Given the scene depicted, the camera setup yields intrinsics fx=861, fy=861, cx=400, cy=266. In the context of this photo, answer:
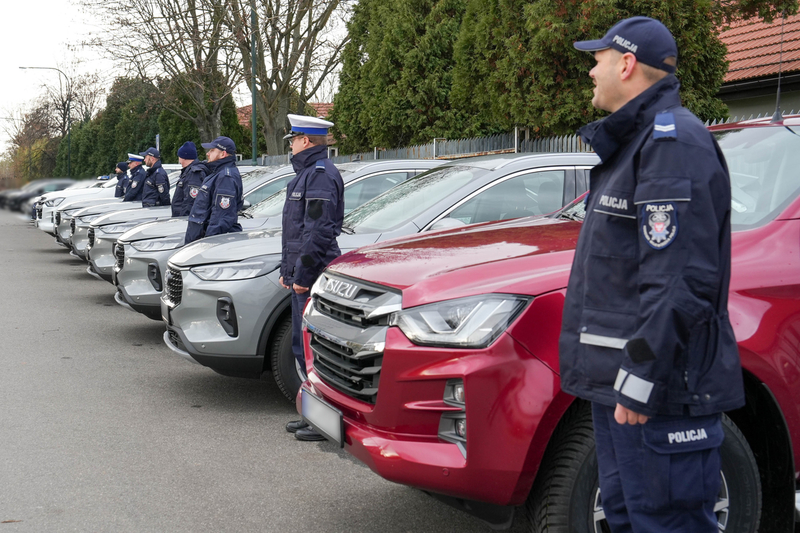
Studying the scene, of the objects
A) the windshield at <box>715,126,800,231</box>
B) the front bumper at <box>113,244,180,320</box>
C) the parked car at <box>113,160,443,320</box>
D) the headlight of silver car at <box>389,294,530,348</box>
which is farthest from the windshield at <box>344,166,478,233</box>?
the headlight of silver car at <box>389,294,530,348</box>

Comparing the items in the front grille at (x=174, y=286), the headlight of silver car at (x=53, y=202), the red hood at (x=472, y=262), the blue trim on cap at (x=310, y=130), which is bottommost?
the headlight of silver car at (x=53, y=202)

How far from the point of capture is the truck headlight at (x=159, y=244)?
7.98m

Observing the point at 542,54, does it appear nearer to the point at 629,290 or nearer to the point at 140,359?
the point at 140,359

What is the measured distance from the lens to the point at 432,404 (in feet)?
9.75

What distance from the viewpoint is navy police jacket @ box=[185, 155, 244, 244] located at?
24.2 feet

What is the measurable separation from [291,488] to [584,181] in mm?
2979

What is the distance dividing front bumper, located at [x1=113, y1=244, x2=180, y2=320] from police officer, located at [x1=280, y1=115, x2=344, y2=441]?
102 inches

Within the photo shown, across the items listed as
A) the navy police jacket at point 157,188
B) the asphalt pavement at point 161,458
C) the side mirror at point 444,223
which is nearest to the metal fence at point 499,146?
the navy police jacket at point 157,188

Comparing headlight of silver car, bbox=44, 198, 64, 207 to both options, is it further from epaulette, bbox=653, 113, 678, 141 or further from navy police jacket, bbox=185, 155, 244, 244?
epaulette, bbox=653, 113, 678, 141

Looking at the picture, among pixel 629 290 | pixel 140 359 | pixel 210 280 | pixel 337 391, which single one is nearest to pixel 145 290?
pixel 140 359

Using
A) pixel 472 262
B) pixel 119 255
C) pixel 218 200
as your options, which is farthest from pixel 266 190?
pixel 472 262

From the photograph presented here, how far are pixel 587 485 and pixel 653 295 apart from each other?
96 centimetres

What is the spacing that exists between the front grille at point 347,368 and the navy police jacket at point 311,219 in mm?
1457

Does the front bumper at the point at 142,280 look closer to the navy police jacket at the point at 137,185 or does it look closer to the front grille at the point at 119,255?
the front grille at the point at 119,255
